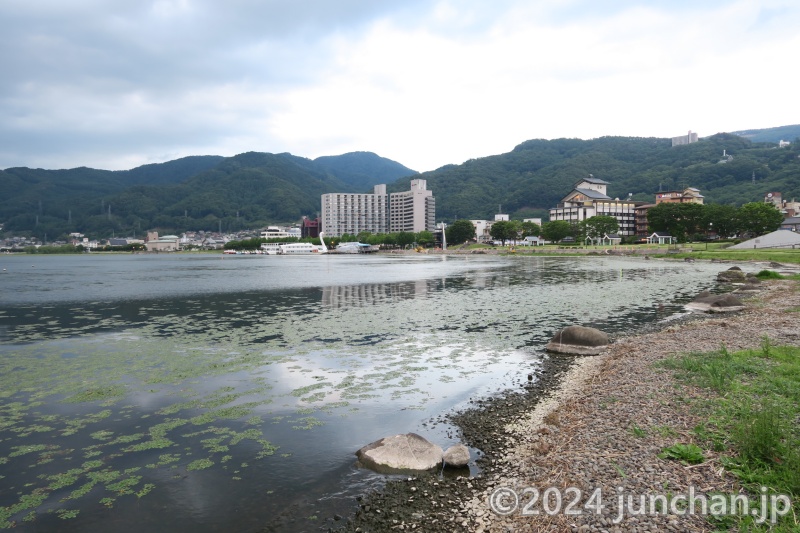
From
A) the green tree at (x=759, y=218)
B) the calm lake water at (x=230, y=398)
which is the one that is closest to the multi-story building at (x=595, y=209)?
the green tree at (x=759, y=218)

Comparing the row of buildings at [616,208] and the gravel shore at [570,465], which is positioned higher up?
the row of buildings at [616,208]

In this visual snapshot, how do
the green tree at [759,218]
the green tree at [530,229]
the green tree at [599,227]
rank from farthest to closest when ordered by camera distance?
the green tree at [530,229]
the green tree at [599,227]
the green tree at [759,218]

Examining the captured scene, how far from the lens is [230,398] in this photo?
14.3m

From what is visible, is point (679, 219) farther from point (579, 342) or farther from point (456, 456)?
point (456, 456)

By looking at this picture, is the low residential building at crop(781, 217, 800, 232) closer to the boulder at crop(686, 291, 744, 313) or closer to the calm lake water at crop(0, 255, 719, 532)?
the calm lake water at crop(0, 255, 719, 532)

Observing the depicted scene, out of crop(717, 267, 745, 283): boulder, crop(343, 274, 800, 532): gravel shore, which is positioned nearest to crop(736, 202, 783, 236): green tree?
crop(717, 267, 745, 283): boulder

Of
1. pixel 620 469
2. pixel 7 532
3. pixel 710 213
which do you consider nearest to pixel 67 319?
pixel 7 532

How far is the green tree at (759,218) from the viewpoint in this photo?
4193 inches

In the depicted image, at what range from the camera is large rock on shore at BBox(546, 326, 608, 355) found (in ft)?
63.0

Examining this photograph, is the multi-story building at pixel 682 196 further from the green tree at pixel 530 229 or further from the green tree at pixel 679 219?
the green tree at pixel 679 219

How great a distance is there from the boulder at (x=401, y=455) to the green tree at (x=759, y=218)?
129421 mm

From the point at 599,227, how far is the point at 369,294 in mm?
Answer: 122101

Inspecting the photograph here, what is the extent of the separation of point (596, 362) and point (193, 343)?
1858 centimetres

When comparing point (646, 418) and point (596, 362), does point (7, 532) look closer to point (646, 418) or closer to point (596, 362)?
point (646, 418)
